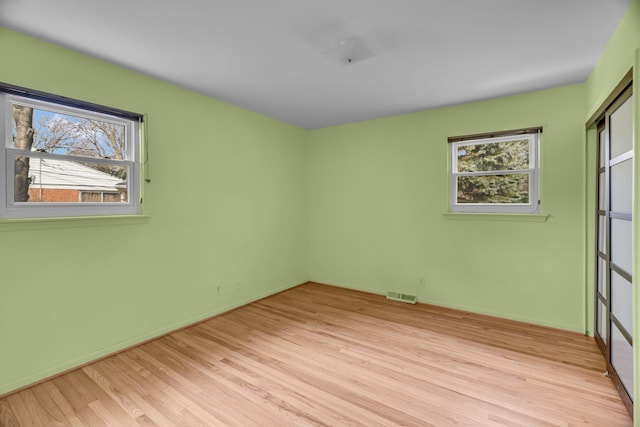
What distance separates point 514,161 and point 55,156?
4429mm

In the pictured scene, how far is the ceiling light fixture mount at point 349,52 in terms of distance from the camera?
2.25 metres

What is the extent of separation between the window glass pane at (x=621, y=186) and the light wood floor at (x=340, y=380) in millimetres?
1294

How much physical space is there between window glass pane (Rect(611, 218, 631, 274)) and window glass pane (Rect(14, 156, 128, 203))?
392cm

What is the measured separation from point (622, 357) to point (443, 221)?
202cm

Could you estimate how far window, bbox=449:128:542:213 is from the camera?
3359 millimetres

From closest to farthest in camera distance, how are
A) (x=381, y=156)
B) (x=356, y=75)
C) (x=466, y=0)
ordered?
(x=466, y=0), (x=356, y=75), (x=381, y=156)

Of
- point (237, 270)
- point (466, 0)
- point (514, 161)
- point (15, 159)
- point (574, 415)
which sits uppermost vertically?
point (466, 0)

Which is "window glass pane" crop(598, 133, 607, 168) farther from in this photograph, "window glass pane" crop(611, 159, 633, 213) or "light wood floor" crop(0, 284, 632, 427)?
"light wood floor" crop(0, 284, 632, 427)

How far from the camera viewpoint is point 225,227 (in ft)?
12.0

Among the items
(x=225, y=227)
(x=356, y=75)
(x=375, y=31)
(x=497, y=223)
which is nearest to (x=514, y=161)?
(x=497, y=223)

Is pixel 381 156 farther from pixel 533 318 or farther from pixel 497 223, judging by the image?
pixel 533 318

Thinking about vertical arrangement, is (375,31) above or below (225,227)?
above

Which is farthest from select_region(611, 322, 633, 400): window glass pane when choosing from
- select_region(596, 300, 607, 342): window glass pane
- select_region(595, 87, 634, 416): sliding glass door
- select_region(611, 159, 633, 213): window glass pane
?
select_region(611, 159, 633, 213): window glass pane

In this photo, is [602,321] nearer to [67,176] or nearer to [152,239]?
[152,239]
